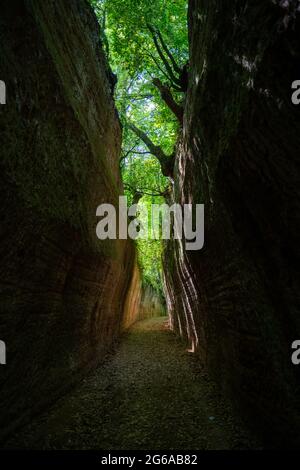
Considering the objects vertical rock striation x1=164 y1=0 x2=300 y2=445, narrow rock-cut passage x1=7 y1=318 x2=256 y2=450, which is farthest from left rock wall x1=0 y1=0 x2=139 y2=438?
vertical rock striation x1=164 y1=0 x2=300 y2=445

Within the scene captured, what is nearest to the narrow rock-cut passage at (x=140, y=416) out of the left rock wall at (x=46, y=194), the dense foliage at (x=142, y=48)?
the left rock wall at (x=46, y=194)

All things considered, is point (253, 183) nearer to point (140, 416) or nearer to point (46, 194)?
point (46, 194)

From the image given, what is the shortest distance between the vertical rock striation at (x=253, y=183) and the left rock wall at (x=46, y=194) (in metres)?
2.29

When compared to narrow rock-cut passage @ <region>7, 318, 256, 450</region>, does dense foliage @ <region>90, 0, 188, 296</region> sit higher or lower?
higher

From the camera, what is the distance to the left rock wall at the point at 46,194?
3852mm

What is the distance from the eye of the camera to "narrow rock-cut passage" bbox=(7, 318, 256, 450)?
15.5ft

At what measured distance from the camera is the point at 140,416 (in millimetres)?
5824

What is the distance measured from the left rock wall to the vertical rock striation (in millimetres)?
2288

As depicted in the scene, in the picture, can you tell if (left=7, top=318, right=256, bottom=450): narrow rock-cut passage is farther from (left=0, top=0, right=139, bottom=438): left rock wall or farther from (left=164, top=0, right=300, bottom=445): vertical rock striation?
(left=164, top=0, right=300, bottom=445): vertical rock striation

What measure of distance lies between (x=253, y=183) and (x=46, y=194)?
2968 millimetres

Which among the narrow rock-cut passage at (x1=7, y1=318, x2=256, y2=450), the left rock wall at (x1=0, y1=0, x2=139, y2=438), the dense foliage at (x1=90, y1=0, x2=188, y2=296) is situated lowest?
the narrow rock-cut passage at (x1=7, y1=318, x2=256, y2=450)

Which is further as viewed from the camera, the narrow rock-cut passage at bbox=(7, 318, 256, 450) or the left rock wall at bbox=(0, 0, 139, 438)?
the narrow rock-cut passage at bbox=(7, 318, 256, 450)

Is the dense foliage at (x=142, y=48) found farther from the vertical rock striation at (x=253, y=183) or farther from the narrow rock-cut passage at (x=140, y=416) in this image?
the narrow rock-cut passage at (x=140, y=416)

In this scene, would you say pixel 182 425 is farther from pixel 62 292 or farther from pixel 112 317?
pixel 112 317
